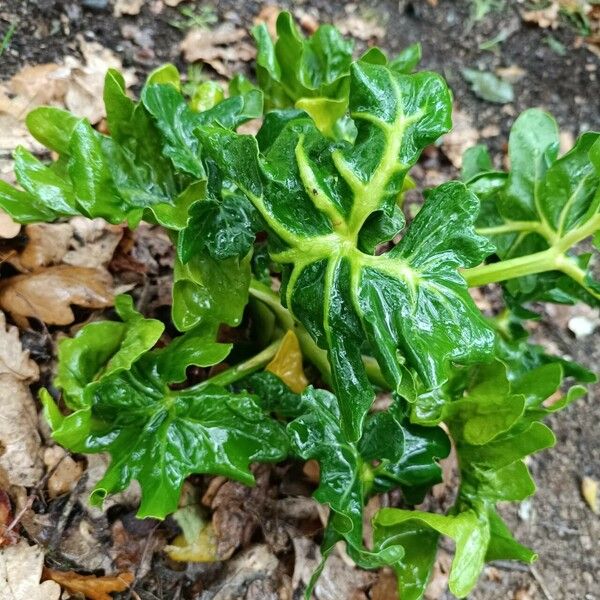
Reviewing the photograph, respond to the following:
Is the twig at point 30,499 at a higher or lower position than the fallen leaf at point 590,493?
higher

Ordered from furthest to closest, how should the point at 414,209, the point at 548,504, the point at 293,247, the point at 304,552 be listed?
the point at 414,209 < the point at 548,504 < the point at 304,552 < the point at 293,247

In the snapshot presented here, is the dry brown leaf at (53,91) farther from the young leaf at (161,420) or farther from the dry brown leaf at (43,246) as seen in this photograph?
the young leaf at (161,420)

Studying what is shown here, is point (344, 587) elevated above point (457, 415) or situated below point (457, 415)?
below

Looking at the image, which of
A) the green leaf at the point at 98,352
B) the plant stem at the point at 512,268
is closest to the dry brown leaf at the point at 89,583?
the green leaf at the point at 98,352

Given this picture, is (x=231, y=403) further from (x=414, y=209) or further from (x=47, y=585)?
(x=414, y=209)

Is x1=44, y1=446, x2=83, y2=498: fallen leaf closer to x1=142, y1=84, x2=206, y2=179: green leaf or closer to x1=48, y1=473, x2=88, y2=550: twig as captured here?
x1=48, y1=473, x2=88, y2=550: twig

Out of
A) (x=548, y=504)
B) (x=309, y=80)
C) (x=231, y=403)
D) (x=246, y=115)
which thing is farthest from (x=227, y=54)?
(x=548, y=504)
